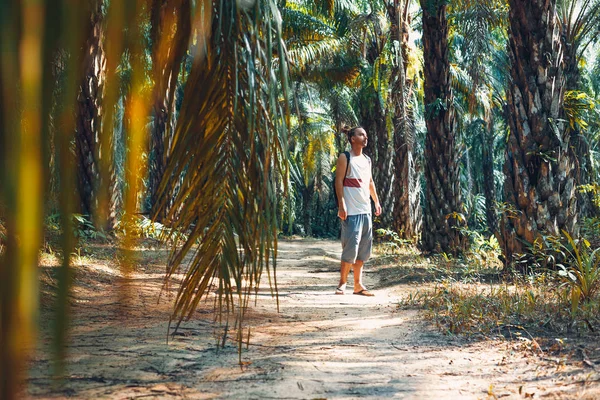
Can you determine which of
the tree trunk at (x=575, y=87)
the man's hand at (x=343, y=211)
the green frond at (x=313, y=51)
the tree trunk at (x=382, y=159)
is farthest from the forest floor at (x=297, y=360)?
the green frond at (x=313, y=51)

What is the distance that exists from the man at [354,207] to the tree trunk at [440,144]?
387 centimetres

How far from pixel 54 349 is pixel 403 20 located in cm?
1429

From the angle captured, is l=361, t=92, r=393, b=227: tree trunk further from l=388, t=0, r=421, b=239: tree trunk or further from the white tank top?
the white tank top

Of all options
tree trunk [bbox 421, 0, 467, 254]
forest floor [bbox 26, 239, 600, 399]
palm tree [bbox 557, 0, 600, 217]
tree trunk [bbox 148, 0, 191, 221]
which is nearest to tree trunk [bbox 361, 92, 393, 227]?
palm tree [bbox 557, 0, 600, 217]

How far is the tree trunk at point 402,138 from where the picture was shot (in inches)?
518

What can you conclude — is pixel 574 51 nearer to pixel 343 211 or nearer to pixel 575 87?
pixel 575 87

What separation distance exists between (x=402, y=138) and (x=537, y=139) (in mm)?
6218

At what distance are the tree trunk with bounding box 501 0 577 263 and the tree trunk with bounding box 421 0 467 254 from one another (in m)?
2.98

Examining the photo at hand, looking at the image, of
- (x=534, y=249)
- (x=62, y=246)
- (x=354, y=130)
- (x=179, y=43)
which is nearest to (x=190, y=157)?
(x=179, y=43)

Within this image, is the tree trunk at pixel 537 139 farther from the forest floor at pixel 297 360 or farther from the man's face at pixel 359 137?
the forest floor at pixel 297 360

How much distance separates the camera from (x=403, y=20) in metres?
14.4

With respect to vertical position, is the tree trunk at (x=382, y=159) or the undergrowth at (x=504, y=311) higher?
the tree trunk at (x=382, y=159)

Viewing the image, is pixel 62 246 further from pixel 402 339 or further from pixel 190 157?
pixel 402 339

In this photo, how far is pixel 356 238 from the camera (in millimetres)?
7754
